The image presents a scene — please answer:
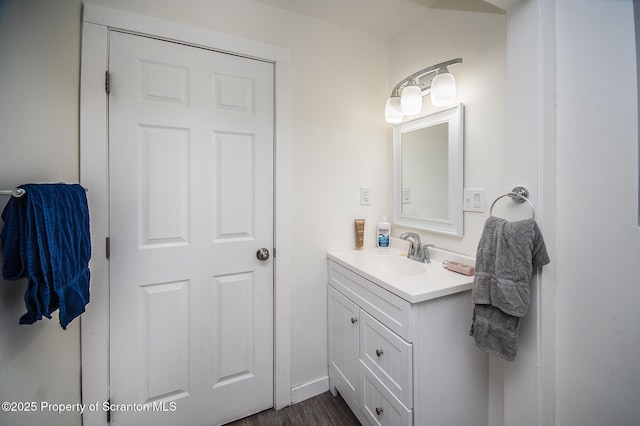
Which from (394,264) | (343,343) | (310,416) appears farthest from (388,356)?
(310,416)

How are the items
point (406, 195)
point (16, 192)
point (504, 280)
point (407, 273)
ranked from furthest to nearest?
point (406, 195), point (407, 273), point (504, 280), point (16, 192)

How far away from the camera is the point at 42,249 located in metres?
0.82

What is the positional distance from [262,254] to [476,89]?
4.71 feet

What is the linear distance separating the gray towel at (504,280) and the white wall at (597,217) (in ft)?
0.49

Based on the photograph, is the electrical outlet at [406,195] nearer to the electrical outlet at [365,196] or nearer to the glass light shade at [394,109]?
the electrical outlet at [365,196]

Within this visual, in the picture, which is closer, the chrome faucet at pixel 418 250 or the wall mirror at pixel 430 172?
the wall mirror at pixel 430 172

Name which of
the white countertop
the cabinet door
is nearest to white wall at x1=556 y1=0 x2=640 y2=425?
the white countertop

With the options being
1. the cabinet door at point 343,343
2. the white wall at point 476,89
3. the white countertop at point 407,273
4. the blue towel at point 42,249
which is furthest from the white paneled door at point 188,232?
the white wall at point 476,89

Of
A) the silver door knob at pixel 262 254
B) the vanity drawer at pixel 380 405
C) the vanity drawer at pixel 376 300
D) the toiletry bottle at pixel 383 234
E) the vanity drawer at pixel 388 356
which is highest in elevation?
the toiletry bottle at pixel 383 234

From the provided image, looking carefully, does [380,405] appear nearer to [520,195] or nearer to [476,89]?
[520,195]

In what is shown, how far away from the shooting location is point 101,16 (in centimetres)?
112

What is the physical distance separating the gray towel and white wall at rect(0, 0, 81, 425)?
1.76 m

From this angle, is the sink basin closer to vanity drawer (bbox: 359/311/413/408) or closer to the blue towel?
vanity drawer (bbox: 359/311/413/408)

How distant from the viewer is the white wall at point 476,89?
117 cm
